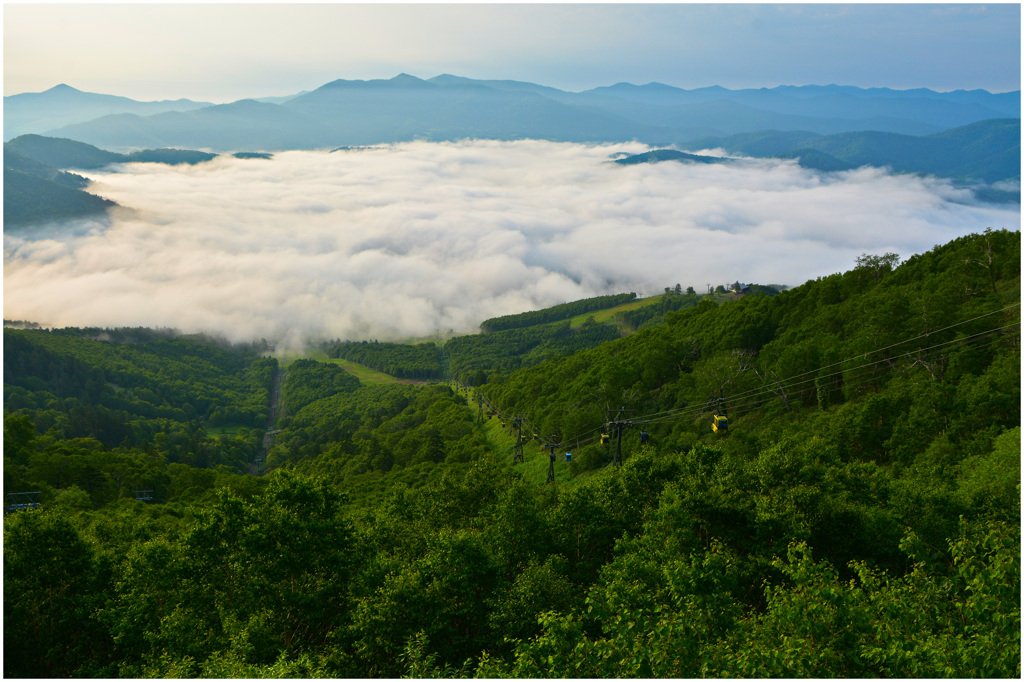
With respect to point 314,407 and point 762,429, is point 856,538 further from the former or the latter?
point 314,407

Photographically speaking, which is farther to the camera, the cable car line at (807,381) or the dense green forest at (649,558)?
the cable car line at (807,381)

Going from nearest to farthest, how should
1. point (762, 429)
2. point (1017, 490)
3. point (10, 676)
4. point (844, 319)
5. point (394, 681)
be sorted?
point (394, 681), point (10, 676), point (1017, 490), point (762, 429), point (844, 319)

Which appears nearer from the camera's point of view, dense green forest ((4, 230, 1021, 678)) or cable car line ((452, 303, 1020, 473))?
dense green forest ((4, 230, 1021, 678))

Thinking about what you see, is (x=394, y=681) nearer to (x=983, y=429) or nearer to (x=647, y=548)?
(x=647, y=548)

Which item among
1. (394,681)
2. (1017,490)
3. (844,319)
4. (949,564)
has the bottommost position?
(394,681)

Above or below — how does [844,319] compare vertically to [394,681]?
above

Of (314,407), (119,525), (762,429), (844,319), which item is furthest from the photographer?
(314,407)

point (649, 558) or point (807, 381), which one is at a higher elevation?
point (807, 381)

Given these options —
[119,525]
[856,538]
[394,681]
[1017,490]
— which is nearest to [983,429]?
[1017,490]

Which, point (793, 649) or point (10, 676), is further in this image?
point (10, 676)

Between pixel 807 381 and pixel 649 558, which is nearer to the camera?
pixel 649 558
